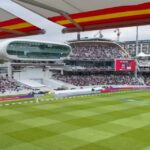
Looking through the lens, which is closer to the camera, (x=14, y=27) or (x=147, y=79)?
(x=14, y=27)

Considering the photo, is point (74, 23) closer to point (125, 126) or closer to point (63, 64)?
point (125, 126)

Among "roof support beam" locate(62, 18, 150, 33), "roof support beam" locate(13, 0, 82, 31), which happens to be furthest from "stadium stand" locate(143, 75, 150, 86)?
"roof support beam" locate(13, 0, 82, 31)

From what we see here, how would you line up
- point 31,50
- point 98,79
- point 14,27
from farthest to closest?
point 98,79 < point 31,50 < point 14,27

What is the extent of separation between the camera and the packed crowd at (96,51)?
225 feet

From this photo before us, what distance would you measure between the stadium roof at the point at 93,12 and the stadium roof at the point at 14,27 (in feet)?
1.99

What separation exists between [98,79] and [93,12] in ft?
196

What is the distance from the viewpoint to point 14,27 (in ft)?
16.9

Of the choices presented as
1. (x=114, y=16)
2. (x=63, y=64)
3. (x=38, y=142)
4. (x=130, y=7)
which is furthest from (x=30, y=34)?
(x=63, y=64)

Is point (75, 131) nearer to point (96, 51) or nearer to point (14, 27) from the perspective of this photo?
point (14, 27)

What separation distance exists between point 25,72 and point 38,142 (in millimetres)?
44562

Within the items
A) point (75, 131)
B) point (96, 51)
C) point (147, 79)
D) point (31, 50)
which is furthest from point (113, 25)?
point (96, 51)

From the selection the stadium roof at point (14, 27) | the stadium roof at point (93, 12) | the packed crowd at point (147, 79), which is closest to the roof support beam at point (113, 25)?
the stadium roof at point (93, 12)

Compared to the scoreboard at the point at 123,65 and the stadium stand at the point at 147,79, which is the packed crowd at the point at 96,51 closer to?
the scoreboard at the point at 123,65

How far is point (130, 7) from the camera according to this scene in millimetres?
3746
